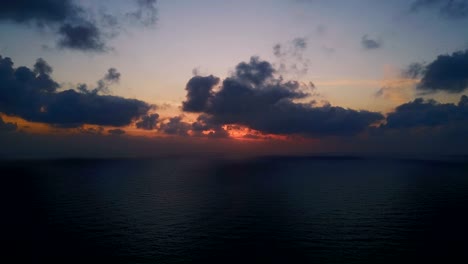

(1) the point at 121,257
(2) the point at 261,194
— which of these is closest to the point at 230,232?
(1) the point at 121,257

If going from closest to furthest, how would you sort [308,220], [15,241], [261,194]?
1. [15,241]
2. [308,220]
3. [261,194]

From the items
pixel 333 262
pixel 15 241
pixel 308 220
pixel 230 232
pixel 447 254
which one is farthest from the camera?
pixel 308 220

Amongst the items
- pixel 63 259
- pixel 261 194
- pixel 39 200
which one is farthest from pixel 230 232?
pixel 39 200

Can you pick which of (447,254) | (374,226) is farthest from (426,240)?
(374,226)

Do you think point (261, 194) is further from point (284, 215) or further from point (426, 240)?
point (426, 240)

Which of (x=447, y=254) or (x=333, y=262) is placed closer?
(x=333, y=262)

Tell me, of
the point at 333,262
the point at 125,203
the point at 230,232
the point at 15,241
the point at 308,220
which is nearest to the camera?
the point at 333,262

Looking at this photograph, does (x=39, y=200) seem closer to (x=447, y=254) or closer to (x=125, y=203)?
(x=125, y=203)

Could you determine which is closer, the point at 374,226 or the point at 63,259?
the point at 63,259

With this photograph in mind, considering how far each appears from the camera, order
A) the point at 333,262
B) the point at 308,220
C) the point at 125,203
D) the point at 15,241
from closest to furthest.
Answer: the point at 333,262 < the point at 15,241 < the point at 308,220 < the point at 125,203
